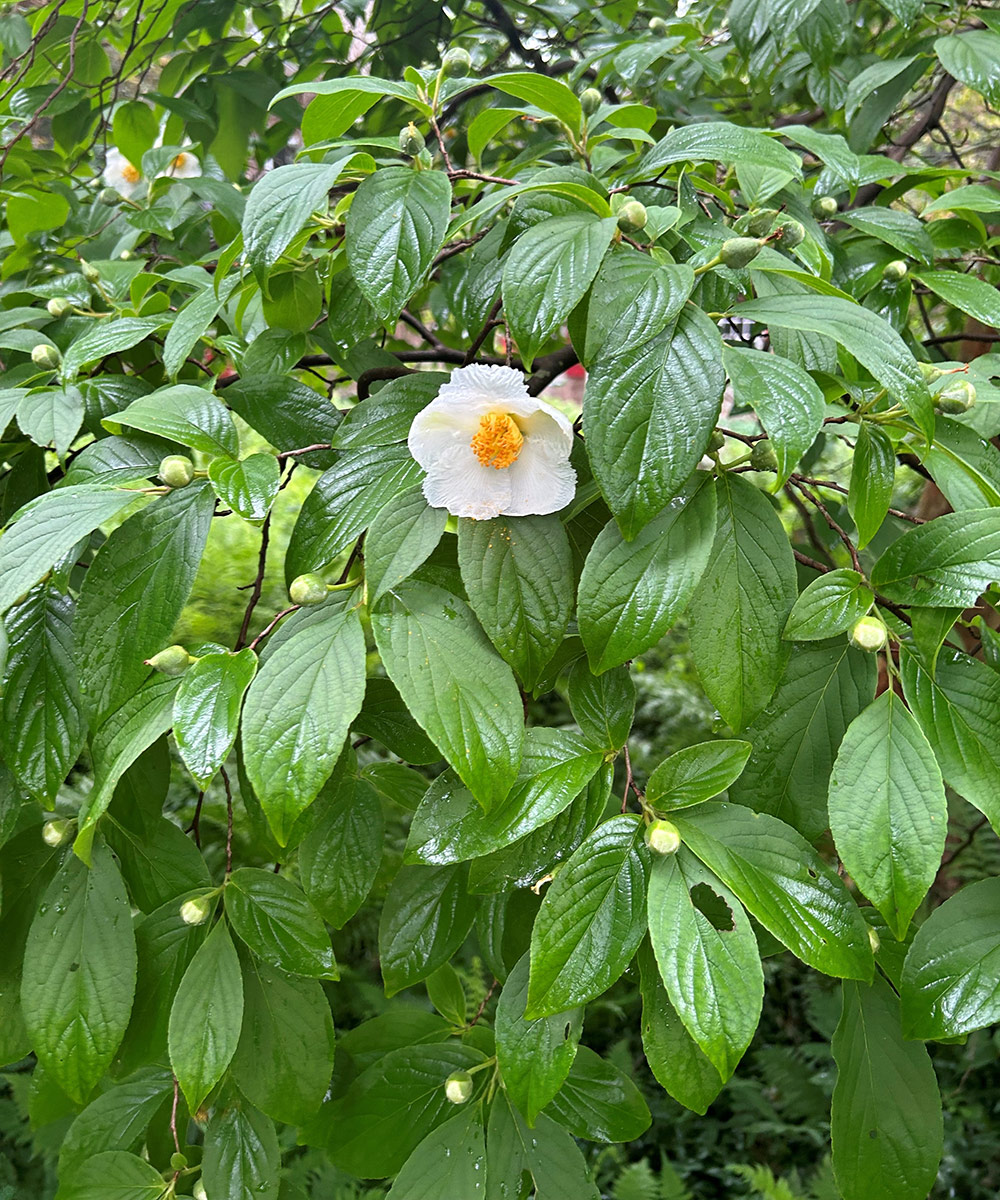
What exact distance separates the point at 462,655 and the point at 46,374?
1.59 feet

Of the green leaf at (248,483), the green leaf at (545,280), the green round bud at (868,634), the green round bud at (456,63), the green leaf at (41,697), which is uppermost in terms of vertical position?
the green round bud at (456,63)

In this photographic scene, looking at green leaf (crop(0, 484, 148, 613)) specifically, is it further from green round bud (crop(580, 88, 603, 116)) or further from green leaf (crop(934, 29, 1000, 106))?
green leaf (crop(934, 29, 1000, 106))

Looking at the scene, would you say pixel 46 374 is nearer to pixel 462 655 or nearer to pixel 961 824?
pixel 462 655

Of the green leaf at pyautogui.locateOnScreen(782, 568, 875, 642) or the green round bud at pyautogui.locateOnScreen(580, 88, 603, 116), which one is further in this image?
the green round bud at pyautogui.locateOnScreen(580, 88, 603, 116)

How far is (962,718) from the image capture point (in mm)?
558

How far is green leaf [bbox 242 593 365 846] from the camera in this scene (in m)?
0.48

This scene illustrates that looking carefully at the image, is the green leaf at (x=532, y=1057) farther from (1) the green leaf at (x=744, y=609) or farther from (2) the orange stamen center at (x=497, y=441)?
(2) the orange stamen center at (x=497, y=441)

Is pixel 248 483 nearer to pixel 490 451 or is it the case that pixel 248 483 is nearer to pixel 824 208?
pixel 490 451

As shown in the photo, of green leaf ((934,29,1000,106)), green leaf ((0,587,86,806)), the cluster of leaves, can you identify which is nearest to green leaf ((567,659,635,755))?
the cluster of leaves

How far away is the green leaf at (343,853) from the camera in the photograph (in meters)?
0.64

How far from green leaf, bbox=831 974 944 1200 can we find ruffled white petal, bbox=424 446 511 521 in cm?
39

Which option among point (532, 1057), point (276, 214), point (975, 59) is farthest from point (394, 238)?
point (975, 59)

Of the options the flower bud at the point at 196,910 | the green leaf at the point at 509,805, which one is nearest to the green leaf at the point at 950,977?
the green leaf at the point at 509,805

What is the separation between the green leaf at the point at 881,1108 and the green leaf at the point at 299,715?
0.38 metres
